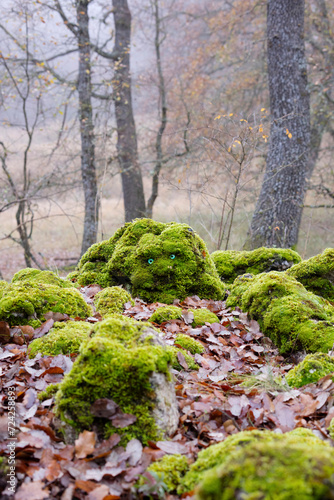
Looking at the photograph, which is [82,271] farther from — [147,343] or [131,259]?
[147,343]

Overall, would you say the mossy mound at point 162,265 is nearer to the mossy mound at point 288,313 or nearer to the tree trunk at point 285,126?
the mossy mound at point 288,313

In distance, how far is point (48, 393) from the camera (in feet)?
8.09

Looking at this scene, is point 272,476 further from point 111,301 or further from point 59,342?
point 111,301

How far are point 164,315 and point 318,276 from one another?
7.25 ft

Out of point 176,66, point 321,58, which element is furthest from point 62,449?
point 176,66

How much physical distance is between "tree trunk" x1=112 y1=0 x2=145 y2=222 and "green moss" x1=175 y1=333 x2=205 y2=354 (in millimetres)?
8793

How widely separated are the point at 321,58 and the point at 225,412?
14960 millimetres

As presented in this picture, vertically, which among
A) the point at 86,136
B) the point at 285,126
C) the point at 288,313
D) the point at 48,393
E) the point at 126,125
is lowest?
the point at 48,393

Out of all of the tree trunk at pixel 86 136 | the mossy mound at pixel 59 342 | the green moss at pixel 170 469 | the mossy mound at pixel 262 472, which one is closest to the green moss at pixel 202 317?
the mossy mound at pixel 59 342

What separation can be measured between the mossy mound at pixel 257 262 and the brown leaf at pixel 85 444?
3811 mm

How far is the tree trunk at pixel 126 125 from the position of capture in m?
12.0

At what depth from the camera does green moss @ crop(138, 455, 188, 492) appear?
70.7 inches

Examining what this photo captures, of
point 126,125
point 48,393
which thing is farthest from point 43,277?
point 126,125

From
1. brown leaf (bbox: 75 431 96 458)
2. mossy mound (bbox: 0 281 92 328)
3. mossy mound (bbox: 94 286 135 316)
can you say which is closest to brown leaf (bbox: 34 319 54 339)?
mossy mound (bbox: 0 281 92 328)
